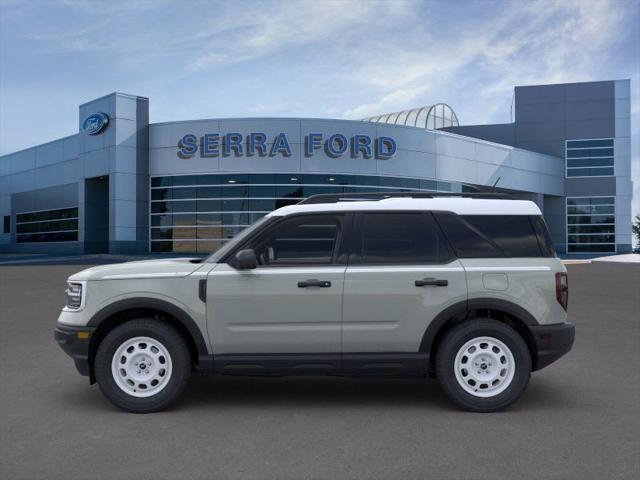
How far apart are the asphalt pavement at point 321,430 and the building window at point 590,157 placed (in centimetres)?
4722

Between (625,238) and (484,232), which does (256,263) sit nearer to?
(484,232)

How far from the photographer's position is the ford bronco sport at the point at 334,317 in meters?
5.11

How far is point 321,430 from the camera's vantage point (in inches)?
181

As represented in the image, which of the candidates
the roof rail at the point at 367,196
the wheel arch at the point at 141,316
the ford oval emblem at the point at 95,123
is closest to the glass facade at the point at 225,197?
the ford oval emblem at the point at 95,123

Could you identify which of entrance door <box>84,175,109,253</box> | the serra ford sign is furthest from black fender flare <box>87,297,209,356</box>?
entrance door <box>84,175,109,253</box>

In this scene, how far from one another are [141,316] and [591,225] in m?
50.9

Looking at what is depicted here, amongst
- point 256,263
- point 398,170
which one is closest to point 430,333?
point 256,263

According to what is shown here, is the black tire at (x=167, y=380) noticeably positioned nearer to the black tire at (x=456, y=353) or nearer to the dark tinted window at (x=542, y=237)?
the black tire at (x=456, y=353)

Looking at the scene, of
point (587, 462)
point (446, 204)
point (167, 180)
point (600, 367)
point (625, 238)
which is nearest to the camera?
point (587, 462)

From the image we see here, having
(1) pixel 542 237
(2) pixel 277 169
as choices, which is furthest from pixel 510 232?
(2) pixel 277 169

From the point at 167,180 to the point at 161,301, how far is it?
34.2m

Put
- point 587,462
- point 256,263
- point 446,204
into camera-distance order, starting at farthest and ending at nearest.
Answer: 1. point 446,204
2. point 256,263
3. point 587,462

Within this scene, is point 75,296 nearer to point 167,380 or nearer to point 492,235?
point 167,380

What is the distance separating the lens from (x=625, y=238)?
49156 mm
